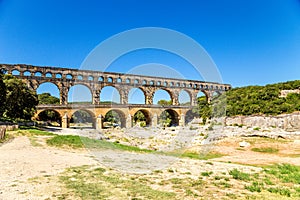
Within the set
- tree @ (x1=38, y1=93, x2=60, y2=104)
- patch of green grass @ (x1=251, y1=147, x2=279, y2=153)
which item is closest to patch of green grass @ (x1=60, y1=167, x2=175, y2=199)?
patch of green grass @ (x1=251, y1=147, x2=279, y2=153)

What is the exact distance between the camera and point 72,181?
6.31 meters

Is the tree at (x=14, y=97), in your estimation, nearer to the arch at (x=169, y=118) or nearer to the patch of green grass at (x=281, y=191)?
the patch of green grass at (x=281, y=191)

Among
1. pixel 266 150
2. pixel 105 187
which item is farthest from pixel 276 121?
pixel 105 187

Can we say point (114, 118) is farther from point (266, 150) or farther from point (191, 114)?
point (266, 150)

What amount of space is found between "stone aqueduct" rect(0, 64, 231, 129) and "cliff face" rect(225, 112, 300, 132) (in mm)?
15727

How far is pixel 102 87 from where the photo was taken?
150ft

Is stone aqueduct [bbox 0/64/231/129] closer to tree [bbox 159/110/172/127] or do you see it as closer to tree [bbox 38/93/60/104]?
tree [bbox 159/110/172/127]

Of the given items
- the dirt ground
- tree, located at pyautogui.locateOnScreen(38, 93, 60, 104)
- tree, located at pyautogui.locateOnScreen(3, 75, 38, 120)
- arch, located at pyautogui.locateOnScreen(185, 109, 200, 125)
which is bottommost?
the dirt ground

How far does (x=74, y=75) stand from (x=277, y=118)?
1346 inches

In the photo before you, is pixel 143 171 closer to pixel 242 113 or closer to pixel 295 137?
pixel 295 137

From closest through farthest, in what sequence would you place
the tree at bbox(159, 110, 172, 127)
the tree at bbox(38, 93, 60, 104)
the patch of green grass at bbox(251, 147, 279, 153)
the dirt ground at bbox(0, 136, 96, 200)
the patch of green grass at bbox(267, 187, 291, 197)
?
the dirt ground at bbox(0, 136, 96, 200) < the patch of green grass at bbox(267, 187, 291, 197) < the patch of green grass at bbox(251, 147, 279, 153) < the tree at bbox(159, 110, 172, 127) < the tree at bbox(38, 93, 60, 104)

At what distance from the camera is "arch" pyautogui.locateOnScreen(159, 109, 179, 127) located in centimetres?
4575

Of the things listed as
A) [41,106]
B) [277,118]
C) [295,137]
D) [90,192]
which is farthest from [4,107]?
[277,118]

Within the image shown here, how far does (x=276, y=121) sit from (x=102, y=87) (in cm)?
3076
